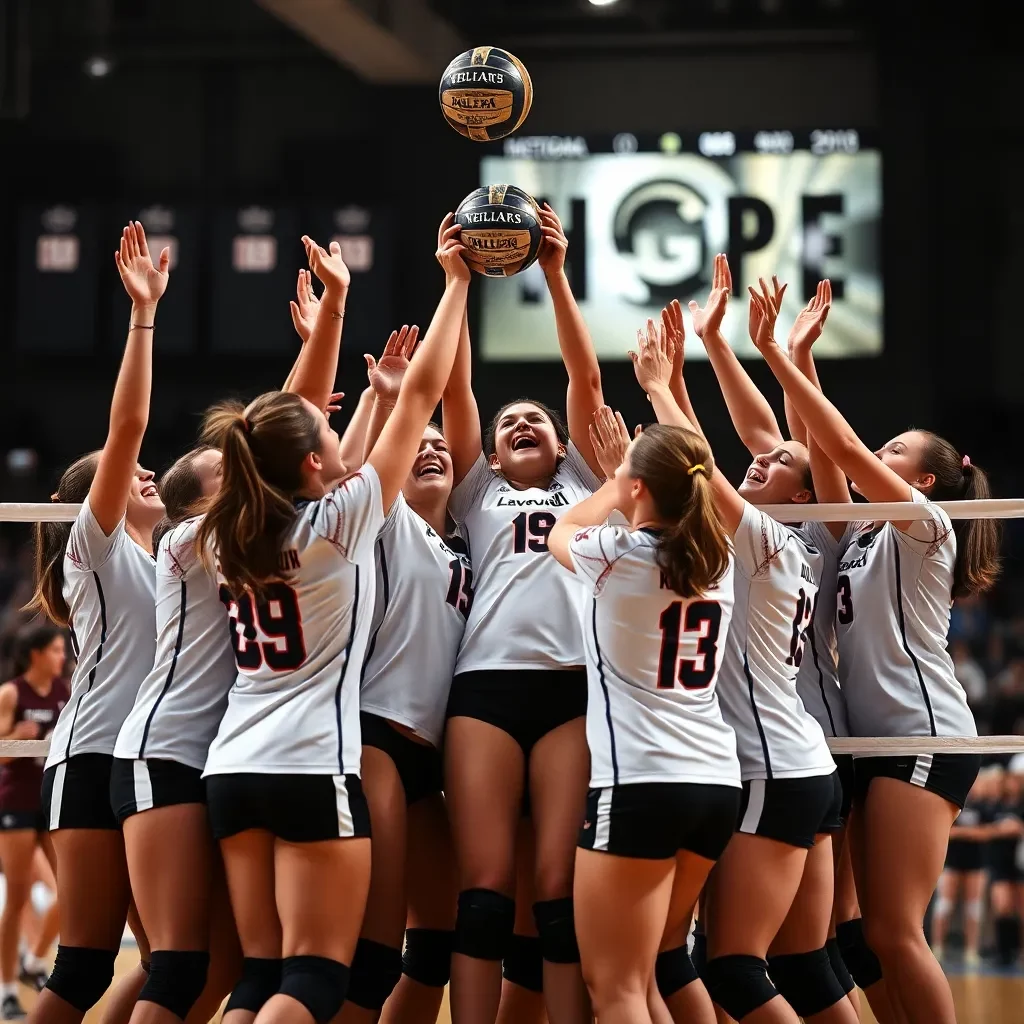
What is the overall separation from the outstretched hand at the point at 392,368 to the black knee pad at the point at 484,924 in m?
1.33

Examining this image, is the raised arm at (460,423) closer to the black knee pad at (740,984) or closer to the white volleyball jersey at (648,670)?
the white volleyball jersey at (648,670)

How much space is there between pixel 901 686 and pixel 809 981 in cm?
79

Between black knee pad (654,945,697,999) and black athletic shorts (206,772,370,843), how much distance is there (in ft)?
2.85

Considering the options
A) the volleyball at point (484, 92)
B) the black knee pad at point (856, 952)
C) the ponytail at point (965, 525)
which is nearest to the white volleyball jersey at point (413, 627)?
the volleyball at point (484, 92)

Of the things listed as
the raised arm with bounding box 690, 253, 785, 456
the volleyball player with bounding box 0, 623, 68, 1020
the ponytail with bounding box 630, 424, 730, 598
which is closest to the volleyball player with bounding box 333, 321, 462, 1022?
the ponytail with bounding box 630, 424, 730, 598

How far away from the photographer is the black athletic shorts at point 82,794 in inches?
135

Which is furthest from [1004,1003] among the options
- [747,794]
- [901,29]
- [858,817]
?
[901,29]

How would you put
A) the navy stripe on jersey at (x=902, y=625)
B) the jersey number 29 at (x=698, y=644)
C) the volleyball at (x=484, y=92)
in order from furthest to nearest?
the volleyball at (x=484, y=92), the navy stripe on jersey at (x=902, y=625), the jersey number 29 at (x=698, y=644)

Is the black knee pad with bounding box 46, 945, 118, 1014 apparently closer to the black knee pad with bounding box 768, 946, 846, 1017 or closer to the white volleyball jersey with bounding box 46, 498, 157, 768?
the white volleyball jersey with bounding box 46, 498, 157, 768

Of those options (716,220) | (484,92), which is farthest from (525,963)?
(716,220)

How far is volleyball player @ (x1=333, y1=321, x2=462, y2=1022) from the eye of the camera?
3.37 metres

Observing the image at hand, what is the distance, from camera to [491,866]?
338cm

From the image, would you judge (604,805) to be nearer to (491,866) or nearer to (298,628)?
(491,866)

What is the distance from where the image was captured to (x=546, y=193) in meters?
9.92
